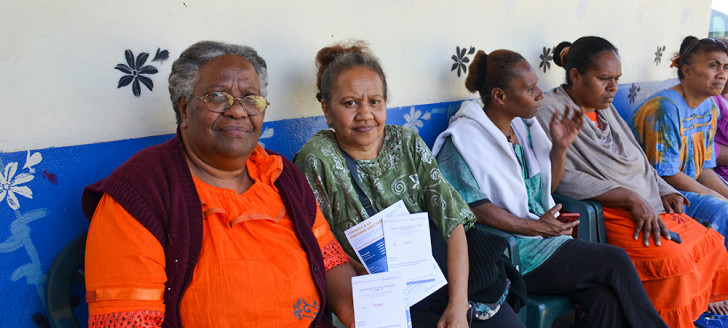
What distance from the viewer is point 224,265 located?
1472 mm

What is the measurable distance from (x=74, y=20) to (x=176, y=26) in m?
0.35

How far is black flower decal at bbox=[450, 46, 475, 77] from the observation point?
3.18m

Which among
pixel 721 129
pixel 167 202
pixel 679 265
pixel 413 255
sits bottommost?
pixel 679 265

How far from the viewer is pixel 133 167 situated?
4.72 ft

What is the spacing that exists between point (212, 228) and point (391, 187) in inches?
33.3

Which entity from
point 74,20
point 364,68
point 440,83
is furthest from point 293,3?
point 440,83

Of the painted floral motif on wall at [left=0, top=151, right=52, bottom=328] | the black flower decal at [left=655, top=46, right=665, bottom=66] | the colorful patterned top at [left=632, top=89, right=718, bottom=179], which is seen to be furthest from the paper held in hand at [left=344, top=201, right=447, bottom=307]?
the black flower decal at [left=655, top=46, right=665, bottom=66]

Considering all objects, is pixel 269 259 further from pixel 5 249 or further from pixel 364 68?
pixel 364 68

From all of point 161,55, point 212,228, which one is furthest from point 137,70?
point 212,228

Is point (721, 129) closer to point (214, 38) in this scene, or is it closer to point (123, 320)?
point (214, 38)

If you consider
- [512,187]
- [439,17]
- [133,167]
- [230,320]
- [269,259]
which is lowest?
[512,187]

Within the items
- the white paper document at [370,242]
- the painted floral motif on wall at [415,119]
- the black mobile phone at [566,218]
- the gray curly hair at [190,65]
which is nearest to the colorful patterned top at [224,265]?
the white paper document at [370,242]

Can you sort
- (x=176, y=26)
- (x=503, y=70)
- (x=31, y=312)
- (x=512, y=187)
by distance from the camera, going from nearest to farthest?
(x=31, y=312)
(x=176, y=26)
(x=512, y=187)
(x=503, y=70)

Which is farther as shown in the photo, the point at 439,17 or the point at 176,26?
the point at 439,17
